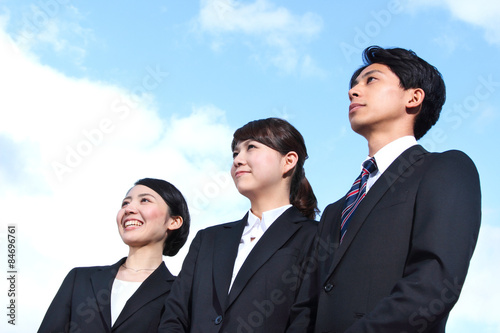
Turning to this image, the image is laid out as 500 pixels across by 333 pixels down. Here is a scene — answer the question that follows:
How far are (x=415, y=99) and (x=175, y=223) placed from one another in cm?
264

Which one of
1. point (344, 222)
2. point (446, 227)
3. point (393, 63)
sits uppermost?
point (393, 63)

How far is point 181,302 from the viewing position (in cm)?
404

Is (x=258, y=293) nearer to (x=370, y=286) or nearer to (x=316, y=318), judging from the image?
(x=316, y=318)

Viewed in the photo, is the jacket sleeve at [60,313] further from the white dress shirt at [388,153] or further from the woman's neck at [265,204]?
the white dress shirt at [388,153]

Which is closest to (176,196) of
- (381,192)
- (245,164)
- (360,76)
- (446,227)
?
(245,164)

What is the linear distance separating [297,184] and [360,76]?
47.8 inches

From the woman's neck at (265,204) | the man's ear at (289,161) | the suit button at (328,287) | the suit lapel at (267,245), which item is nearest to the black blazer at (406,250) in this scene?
the suit button at (328,287)

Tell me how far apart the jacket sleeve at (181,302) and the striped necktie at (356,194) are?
1.43 meters

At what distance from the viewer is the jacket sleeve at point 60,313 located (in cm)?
460

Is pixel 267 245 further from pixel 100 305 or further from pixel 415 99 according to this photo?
pixel 100 305

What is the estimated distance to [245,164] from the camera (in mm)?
4375

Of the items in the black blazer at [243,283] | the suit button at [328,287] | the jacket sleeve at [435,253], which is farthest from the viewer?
the black blazer at [243,283]

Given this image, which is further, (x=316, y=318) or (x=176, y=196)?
(x=176, y=196)

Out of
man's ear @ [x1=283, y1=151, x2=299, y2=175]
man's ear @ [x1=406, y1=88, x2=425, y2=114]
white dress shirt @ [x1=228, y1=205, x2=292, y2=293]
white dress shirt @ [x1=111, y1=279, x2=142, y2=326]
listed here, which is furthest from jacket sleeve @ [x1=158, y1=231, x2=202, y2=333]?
man's ear @ [x1=406, y1=88, x2=425, y2=114]
